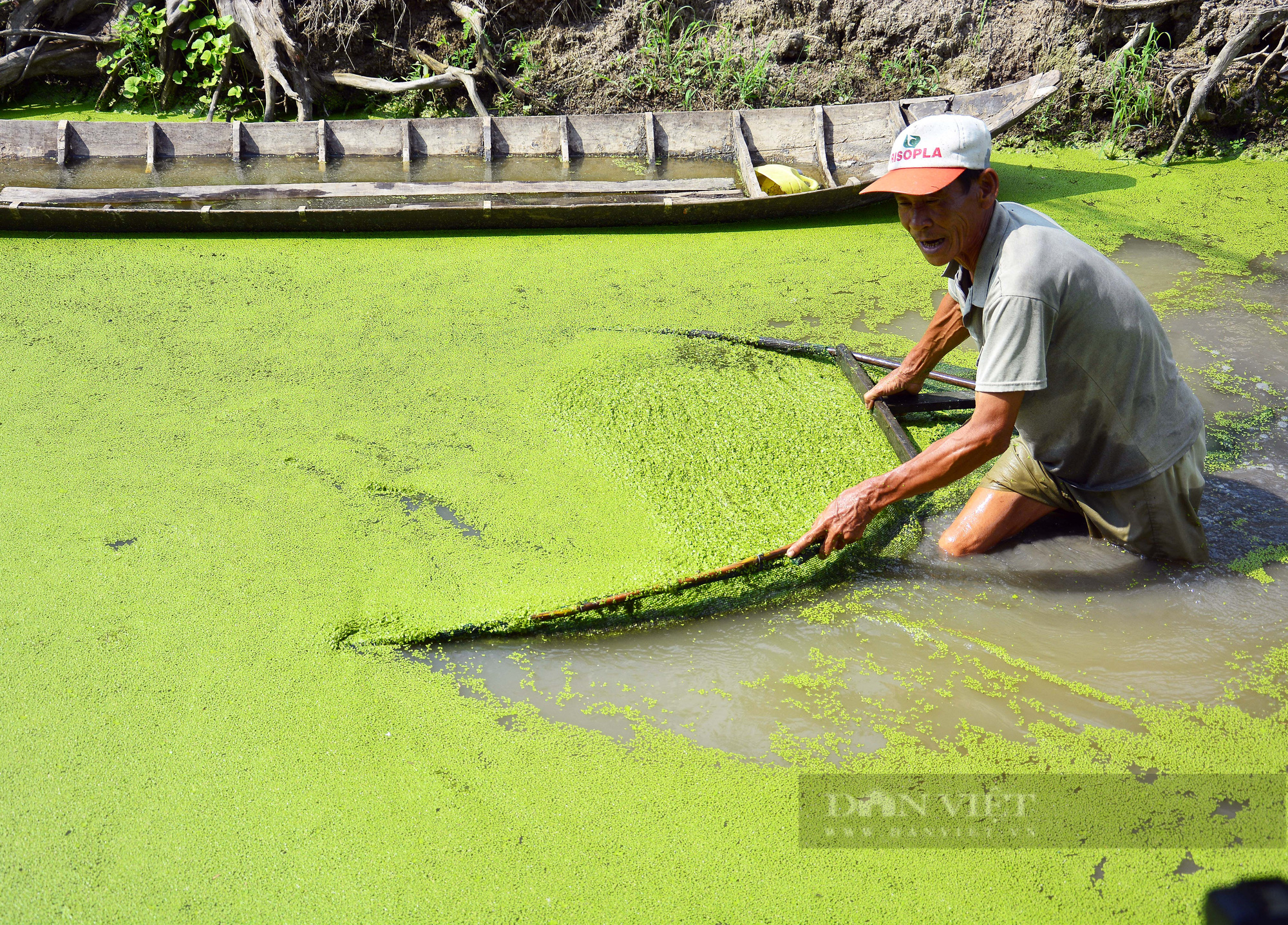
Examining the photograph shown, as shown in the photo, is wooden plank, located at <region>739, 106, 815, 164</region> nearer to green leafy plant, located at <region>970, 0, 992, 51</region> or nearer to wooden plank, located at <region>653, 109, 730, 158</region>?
wooden plank, located at <region>653, 109, 730, 158</region>

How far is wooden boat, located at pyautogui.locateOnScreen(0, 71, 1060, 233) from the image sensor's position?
13.7ft

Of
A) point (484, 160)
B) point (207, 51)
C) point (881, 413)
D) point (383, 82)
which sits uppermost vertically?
point (207, 51)

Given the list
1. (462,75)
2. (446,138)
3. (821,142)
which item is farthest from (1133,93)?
(462,75)

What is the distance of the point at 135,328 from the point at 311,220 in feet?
3.50

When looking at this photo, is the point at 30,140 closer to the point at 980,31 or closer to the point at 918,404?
the point at 918,404

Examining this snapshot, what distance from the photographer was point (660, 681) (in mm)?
1948

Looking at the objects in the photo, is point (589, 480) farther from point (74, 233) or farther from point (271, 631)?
point (74, 233)

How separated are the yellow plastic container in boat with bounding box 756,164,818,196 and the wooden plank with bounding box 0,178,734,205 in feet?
0.73

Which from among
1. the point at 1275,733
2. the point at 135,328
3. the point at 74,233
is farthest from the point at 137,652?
the point at 74,233

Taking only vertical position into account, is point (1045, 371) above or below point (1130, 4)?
below

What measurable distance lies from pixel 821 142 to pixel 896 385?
2.99m

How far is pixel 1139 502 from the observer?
2062 millimetres
